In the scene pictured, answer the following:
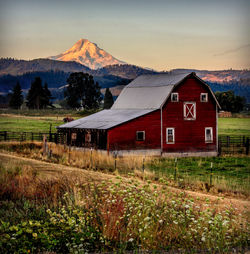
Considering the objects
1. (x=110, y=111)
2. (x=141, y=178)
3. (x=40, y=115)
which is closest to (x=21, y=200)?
(x=141, y=178)

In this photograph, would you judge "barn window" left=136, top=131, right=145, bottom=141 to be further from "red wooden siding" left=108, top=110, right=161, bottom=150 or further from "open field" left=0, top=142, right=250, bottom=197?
"open field" left=0, top=142, right=250, bottom=197

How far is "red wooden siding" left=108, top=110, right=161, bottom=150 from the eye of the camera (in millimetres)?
33469

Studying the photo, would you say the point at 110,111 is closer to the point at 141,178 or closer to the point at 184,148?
the point at 184,148

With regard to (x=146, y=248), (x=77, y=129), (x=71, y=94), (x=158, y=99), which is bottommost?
(x=146, y=248)

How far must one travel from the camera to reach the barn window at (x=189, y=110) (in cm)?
3756

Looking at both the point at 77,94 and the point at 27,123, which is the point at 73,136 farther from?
the point at 77,94

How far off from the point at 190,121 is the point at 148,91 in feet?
15.3

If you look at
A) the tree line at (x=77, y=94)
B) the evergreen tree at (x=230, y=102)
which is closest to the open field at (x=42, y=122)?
the tree line at (x=77, y=94)

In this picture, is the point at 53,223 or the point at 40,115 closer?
the point at 53,223

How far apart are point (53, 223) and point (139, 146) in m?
26.0

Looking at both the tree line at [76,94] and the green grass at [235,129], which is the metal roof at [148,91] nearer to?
the green grass at [235,129]

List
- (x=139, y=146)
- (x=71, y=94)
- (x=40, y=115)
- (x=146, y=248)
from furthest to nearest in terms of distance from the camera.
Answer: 1. (x=71, y=94)
2. (x=40, y=115)
3. (x=139, y=146)
4. (x=146, y=248)

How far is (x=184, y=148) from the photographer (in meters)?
37.1

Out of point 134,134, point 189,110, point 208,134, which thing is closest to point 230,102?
point 208,134
